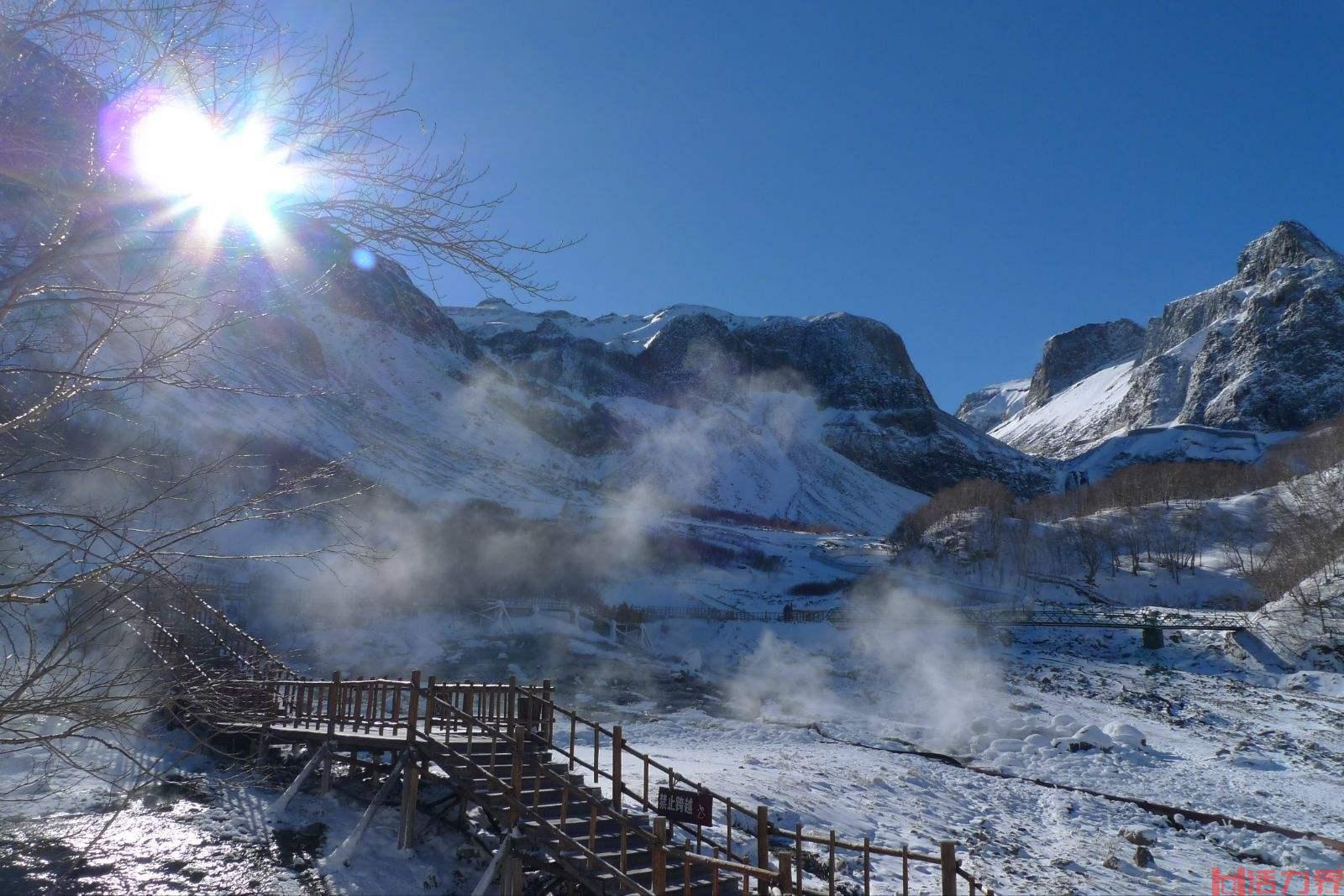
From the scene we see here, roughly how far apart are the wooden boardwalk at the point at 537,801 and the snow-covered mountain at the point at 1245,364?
101 meters

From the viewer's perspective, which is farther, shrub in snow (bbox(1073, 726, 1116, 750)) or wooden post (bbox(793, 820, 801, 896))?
shrub in snow (bbox(1073, 726, 1116, 750))

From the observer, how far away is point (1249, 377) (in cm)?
11200

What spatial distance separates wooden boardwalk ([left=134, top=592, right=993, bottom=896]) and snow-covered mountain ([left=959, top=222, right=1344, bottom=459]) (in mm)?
101316

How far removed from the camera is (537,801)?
27.6 feet

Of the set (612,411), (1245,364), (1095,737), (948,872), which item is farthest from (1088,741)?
(1245,364)

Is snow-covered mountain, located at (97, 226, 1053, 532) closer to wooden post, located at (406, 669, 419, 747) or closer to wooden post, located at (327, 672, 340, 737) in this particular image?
wooden post, located at (327, 672, 340, 737)

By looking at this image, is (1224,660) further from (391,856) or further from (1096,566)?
(391,856)

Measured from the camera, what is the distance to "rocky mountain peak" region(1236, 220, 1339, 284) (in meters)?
130

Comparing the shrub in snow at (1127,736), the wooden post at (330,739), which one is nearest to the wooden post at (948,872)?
the wooden post at (330,739)

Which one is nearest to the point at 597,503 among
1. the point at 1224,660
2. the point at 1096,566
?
the point at 1096,566

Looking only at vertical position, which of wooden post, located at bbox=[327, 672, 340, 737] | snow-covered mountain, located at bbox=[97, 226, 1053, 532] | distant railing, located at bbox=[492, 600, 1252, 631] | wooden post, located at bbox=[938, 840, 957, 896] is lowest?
wooden post, located at bbox=[938, 840, 957, 896]

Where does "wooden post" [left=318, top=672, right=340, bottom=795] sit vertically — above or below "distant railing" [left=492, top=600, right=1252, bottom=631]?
below

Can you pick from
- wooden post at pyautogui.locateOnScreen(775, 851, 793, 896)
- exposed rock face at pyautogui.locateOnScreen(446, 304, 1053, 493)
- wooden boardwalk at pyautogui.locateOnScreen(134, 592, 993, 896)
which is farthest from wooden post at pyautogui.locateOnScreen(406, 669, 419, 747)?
exposed rock face at pyautogui.locateOnScreen(446, 304, 1053, 493)

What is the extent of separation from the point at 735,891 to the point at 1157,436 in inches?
4559
